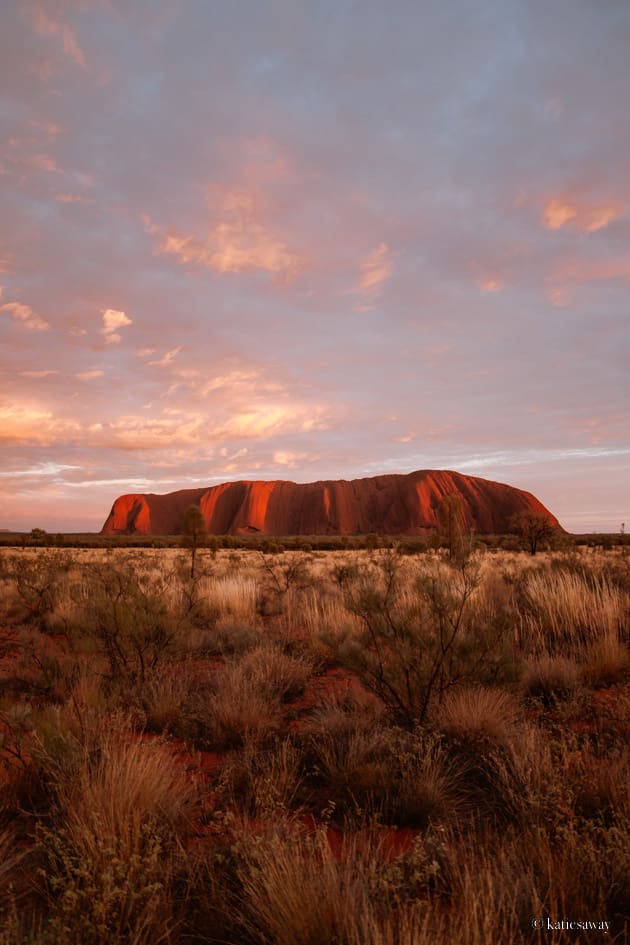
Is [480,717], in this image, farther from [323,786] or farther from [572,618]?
[572,618]

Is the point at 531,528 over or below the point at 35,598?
over

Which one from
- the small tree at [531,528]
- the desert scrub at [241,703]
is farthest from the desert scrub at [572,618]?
the small tree at [531,528]

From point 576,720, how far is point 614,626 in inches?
119

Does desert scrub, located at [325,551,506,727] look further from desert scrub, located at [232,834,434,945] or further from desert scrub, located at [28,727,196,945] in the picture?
desert scrub, located at [232,834,434,945]

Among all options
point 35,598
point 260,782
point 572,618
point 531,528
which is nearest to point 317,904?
point 260,782

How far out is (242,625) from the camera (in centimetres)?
830

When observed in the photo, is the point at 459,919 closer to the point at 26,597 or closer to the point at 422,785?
the point at 422,785

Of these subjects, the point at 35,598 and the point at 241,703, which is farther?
the point at 35,598

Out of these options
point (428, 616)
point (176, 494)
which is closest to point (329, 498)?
point (176, 494)

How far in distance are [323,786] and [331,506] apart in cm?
Result: 9911

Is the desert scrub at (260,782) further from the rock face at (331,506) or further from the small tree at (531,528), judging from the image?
the rock face at (331,506)

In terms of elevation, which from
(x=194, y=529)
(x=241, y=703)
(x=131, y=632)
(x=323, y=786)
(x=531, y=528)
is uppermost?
(x=194, y=529)

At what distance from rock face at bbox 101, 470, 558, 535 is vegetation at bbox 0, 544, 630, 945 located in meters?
86.0

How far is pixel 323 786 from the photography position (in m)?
3.26
